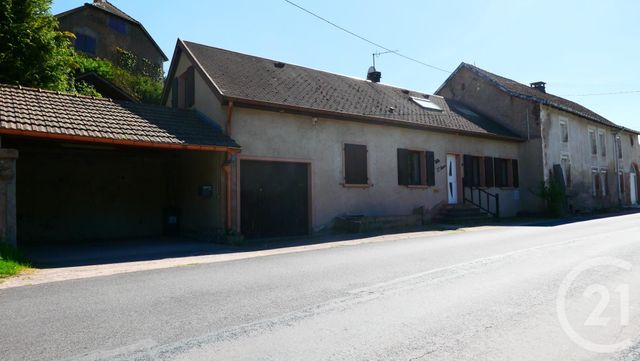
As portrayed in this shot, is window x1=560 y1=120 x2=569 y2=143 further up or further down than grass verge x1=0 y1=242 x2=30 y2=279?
further up

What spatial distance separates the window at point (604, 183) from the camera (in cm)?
2974

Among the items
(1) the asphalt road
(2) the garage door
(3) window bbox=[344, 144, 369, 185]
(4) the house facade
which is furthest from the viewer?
(3) window bbox=[344, 144, 369, 185]

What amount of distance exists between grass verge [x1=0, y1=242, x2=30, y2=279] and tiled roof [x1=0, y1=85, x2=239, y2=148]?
7.67 ft

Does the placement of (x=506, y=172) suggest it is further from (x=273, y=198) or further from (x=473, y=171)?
(x=273, y=198)

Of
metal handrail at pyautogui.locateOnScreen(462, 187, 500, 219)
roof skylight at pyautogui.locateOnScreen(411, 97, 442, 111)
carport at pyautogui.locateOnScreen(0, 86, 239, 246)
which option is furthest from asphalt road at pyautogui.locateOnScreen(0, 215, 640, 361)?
roof skylight at pyautogui.locateOnScreen(411, 97, 442, 111)

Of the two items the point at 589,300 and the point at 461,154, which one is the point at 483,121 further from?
the point at 589,300

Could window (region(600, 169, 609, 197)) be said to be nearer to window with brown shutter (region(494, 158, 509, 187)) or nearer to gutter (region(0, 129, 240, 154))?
window with brown shutter (region(494, 158, 509, 187))

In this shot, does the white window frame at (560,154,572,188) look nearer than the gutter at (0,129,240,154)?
No

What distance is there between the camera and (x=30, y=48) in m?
15.5

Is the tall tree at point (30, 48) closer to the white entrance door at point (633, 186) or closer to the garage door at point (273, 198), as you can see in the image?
the garage door at point (273, 198)

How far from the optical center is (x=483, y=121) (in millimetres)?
23531

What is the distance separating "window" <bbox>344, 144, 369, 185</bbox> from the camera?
50.2 ft

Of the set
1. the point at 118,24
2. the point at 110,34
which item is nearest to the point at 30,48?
the point at 110,34

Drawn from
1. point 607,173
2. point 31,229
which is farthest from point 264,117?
point 607,173
